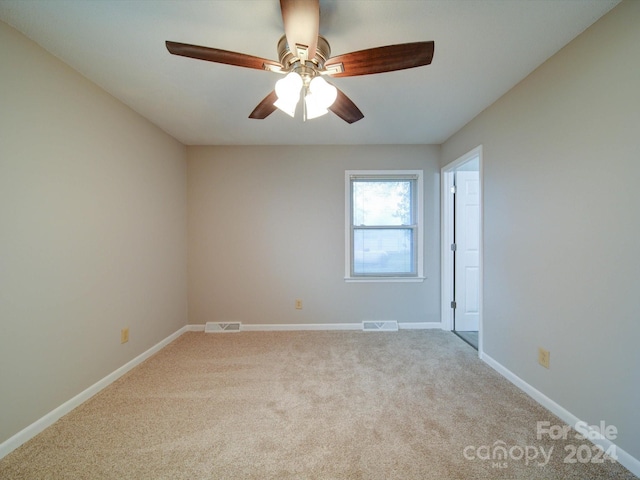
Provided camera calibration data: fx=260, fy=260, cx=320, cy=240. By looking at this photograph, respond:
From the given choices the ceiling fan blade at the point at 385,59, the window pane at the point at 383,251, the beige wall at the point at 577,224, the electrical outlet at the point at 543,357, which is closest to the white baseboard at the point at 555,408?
the beige wall at the point at 577,224

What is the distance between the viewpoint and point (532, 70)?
186 cm

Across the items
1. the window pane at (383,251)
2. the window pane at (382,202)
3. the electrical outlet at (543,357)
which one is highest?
the window pane at (382,202)

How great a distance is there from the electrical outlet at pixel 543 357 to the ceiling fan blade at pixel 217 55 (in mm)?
2522

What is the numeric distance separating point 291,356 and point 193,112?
8.38 feet

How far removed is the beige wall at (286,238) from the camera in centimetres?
337

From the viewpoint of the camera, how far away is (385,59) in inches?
49.9

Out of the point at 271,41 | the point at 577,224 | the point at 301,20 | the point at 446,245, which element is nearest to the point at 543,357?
the point at 577,224

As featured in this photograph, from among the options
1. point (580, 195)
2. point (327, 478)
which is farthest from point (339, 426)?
point (580, 195)

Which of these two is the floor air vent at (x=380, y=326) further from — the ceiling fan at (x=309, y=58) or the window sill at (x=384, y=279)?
the ceiling fan at (x=309, y=58)

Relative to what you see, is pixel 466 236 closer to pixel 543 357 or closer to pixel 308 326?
pixel 543 357

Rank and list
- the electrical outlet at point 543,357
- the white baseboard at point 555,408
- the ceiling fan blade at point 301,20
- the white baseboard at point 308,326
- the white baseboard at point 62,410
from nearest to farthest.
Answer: the ceiling fan blade at point 301,20 → the white baseboard at point 555,408 → the white baseboard at point 62,410 → the electrical outlet at point 543,357 → the white baseboard at point 308,326

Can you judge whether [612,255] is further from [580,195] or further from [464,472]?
[464,472]

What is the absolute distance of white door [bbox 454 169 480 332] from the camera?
3.26 metres

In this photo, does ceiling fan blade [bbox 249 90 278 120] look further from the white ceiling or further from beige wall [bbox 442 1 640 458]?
beige wall [bbox 442 1 640 458]
